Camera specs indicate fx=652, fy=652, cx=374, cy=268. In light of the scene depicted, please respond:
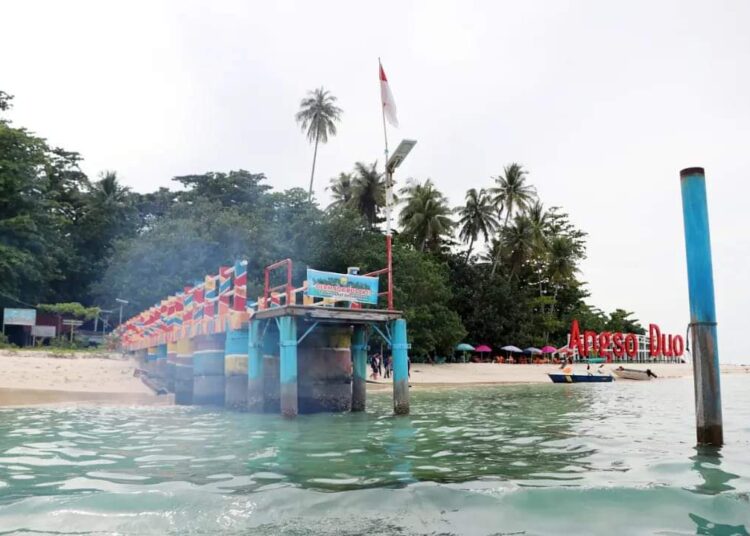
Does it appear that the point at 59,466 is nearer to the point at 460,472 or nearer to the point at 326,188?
the point at 460,472

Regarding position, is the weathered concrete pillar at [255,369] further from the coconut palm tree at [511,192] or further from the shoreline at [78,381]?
the coconut palm tree at [511,192]

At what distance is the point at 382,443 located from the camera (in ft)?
33.6

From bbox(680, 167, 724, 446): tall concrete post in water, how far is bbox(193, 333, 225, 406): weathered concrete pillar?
12.5 meters

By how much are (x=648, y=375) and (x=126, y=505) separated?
154 feet

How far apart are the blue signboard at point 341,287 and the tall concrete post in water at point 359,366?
2038 mm

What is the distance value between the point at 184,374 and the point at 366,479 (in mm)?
14404

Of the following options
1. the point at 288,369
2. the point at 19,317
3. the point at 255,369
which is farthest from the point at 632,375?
the point at 19,317

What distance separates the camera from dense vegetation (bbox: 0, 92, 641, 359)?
40.2 m

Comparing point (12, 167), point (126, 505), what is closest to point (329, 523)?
point (126, 505)

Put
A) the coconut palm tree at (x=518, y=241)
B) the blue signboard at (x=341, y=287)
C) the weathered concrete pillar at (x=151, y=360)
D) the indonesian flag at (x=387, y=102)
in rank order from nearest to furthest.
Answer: the blue signboard at (x=341, y=287) → the indonesian flag at (x=387, y=102) → the weathered concrete pillar at (x=151, y=360) → the coconut palm tree at (x=518, y=241)

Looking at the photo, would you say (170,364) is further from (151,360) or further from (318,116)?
(318,116)

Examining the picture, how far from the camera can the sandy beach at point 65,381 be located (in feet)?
63.2

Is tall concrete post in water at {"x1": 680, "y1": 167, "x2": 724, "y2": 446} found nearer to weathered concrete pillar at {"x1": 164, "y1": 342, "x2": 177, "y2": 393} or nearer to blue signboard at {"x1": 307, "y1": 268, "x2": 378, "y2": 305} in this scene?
blue signboard at {"x1": 307, "y1": 268, "x2": 378, "y2": 305}

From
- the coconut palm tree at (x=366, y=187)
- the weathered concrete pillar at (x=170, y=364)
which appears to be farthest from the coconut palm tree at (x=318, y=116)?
the weathered concrete pillar at (x=170, y=364)
